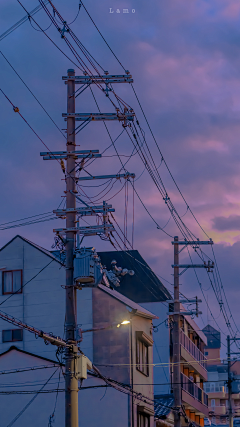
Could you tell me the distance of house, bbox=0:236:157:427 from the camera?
116 ft

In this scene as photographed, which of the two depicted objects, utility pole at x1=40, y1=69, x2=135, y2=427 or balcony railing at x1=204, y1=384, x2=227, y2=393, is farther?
balcony railing at x1=204, y1=384, x2=227, y2=393

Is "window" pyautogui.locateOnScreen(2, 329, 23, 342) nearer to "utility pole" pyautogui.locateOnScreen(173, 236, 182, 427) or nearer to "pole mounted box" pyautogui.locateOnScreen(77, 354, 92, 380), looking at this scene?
"utility pole" pyautogui.locateOnScreen(173, 236, 182, 427)

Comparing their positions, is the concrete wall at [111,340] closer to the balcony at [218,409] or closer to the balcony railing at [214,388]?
the balcony at [218,409]

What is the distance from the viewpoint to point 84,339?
126 ft

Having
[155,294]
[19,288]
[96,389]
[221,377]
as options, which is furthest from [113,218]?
[221,377]

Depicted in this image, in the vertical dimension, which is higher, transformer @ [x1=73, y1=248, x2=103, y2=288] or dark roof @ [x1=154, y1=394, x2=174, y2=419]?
transformer @ [x1=73, y1=248, x2=103, y2=288]

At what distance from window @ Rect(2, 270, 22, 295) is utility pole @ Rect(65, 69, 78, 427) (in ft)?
60.8

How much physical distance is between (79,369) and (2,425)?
1634cm

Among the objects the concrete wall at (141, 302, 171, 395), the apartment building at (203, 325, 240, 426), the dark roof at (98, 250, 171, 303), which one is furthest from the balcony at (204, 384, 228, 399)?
the concrete wall at (141, 302, 171, 395)

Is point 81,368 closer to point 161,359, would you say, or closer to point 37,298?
point 37,298

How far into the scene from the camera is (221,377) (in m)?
124

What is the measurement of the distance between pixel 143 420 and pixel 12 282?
36.9 ft

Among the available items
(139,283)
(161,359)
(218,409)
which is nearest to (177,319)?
(161,359)

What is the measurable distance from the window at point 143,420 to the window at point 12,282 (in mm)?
10198
